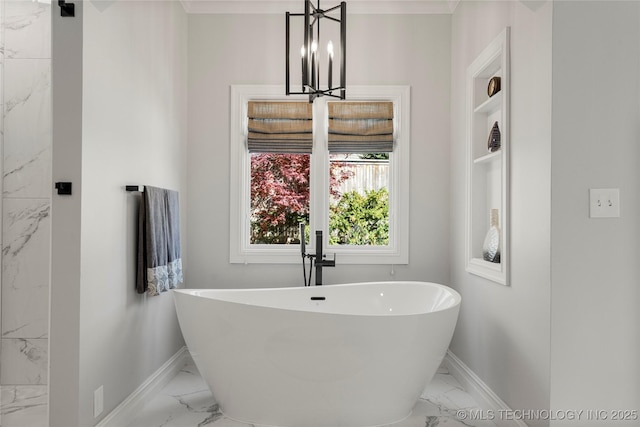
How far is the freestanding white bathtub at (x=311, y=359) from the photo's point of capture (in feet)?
7.48

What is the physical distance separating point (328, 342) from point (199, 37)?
8.37ft

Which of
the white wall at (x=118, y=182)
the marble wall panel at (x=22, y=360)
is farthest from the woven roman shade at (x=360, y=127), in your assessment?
the marble wall panel at (x=22, y=360)

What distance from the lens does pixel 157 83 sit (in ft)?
9.68

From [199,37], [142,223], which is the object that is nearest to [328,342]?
[142,223]

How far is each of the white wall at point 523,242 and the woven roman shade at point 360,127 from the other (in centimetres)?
83

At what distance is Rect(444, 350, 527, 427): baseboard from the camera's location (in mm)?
2393

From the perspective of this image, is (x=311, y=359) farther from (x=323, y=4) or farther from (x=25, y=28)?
(x=323, y=4)

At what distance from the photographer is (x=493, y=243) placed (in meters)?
2.74

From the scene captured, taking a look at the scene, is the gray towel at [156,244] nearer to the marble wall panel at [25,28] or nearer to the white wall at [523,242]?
the marble wall panel at [25,28]

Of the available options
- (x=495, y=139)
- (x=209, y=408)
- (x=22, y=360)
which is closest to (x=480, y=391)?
(x=495, y=139)

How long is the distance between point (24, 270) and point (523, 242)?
2739 mm

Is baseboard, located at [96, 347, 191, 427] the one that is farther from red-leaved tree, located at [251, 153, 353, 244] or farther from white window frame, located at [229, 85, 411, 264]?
red-leaved tree, located at [251, 153, 353, 244]

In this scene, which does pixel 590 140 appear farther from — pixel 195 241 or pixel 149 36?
pixel 195 241

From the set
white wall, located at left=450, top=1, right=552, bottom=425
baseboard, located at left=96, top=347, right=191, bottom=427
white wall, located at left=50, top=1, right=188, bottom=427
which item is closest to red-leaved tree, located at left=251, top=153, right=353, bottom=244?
white wall, located at left=50, top=1, right=188, bottom=427
